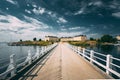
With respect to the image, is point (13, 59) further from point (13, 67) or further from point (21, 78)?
point (21, 78)

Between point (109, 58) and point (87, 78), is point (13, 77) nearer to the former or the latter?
point (87, 78)

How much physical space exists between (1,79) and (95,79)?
493 cm

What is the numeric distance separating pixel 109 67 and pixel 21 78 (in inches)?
209

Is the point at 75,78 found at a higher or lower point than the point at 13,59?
lower

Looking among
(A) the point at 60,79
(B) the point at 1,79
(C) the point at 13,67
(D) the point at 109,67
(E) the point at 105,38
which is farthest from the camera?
(E) the point at 105,38

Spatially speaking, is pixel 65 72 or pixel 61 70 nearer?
pixel 65 72

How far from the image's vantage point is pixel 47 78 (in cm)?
792

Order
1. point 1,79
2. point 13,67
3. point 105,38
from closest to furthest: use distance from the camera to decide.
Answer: point 1,79 → point 13,67 → point 105,38

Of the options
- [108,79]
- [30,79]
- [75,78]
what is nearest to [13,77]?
[30,79]

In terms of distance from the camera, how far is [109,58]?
28.5 feet

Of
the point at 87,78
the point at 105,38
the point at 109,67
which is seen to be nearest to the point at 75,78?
the point at 87,78

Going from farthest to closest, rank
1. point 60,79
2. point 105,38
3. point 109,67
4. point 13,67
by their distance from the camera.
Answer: point 105,38
point 109,67
point 13,67
point 60,79

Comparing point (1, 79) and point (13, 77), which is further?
point (13, 77)

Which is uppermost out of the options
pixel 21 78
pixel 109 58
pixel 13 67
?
pixel 109 58
